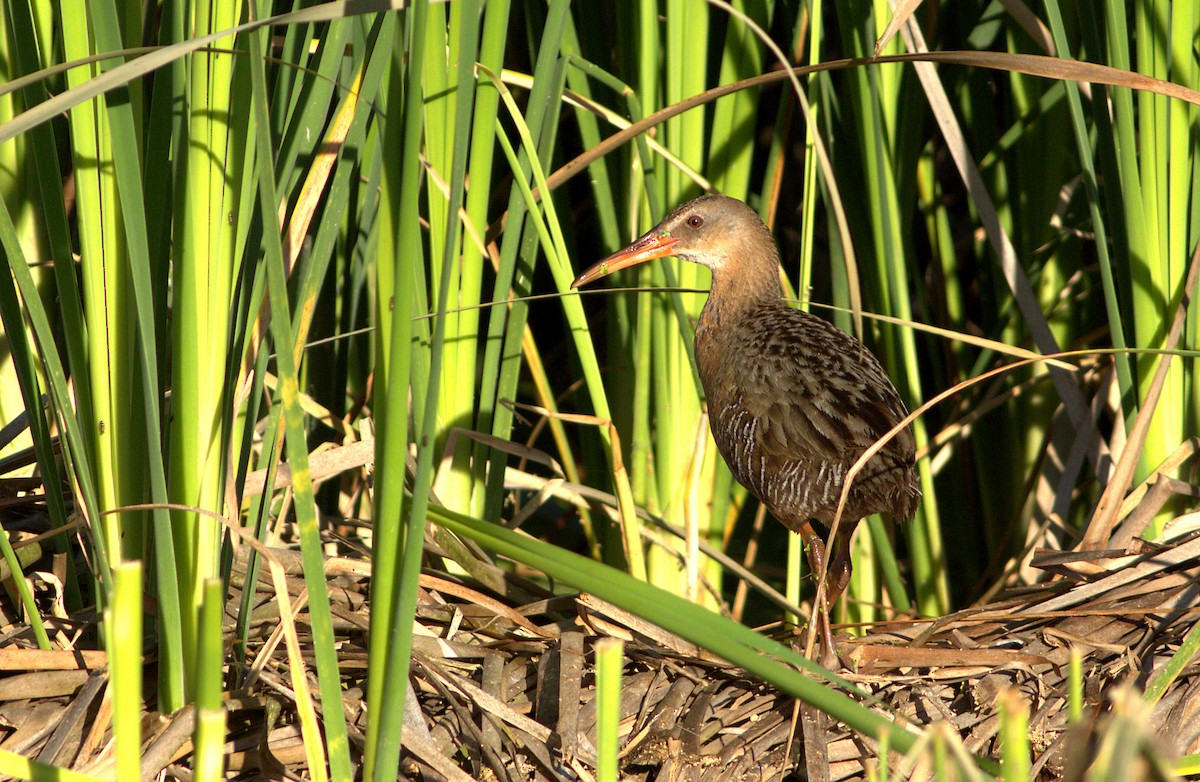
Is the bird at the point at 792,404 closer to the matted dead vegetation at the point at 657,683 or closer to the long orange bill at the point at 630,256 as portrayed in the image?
the long orange bill at the point at 630,256

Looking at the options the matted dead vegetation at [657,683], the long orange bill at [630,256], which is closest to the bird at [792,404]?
the long orange bill at [630,256]

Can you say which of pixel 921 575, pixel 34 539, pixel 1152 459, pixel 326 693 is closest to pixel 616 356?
pixel 921 575

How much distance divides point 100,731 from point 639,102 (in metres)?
1.41

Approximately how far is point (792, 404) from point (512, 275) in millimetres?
607

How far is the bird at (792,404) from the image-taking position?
2.14 metres

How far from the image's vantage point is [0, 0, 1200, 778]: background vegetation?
1215mm

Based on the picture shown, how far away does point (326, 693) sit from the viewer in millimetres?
1225

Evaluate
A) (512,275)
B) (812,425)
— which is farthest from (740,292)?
(512,275)

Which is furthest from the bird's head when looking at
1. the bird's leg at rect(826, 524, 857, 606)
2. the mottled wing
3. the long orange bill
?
the bird's leg at rect(826, 524, 857, 606)

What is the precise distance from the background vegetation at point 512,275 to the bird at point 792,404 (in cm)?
8

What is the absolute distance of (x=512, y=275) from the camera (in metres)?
2.03

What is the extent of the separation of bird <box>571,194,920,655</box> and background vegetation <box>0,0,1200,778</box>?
3.1 inches

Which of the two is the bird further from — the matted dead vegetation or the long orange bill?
the matted dead vegetation

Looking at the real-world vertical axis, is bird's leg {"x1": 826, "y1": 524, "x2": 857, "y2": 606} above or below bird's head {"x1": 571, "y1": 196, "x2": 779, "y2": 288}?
below
